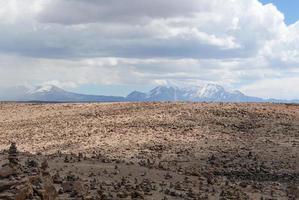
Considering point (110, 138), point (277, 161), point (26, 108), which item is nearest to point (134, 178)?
point (277, 161)

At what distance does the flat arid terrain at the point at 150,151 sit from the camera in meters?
16.6

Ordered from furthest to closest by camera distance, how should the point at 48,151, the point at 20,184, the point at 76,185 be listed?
1. the point at 48,151
2. the point at 76,185
3. the point at 20,184

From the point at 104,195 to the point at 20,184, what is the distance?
2.36 m

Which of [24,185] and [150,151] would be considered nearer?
[24,185]

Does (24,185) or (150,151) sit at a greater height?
(24,185)

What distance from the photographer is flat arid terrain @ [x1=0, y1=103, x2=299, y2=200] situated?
54.4ft

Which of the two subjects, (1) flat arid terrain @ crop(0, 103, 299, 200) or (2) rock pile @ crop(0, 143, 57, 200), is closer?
(2) rock pile @ crop(0, 143, 57, 200)

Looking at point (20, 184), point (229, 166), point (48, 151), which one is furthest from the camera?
point (48, 151)

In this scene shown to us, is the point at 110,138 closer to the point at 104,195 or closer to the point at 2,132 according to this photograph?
the point at 2,132

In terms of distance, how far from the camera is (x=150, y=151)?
96.6 ft

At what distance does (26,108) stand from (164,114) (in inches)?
553

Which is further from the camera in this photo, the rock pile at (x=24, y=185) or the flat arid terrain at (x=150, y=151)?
the flat arid terrain at (x=150, y=151)

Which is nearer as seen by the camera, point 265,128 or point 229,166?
point 229,166

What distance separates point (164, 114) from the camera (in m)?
36.9
